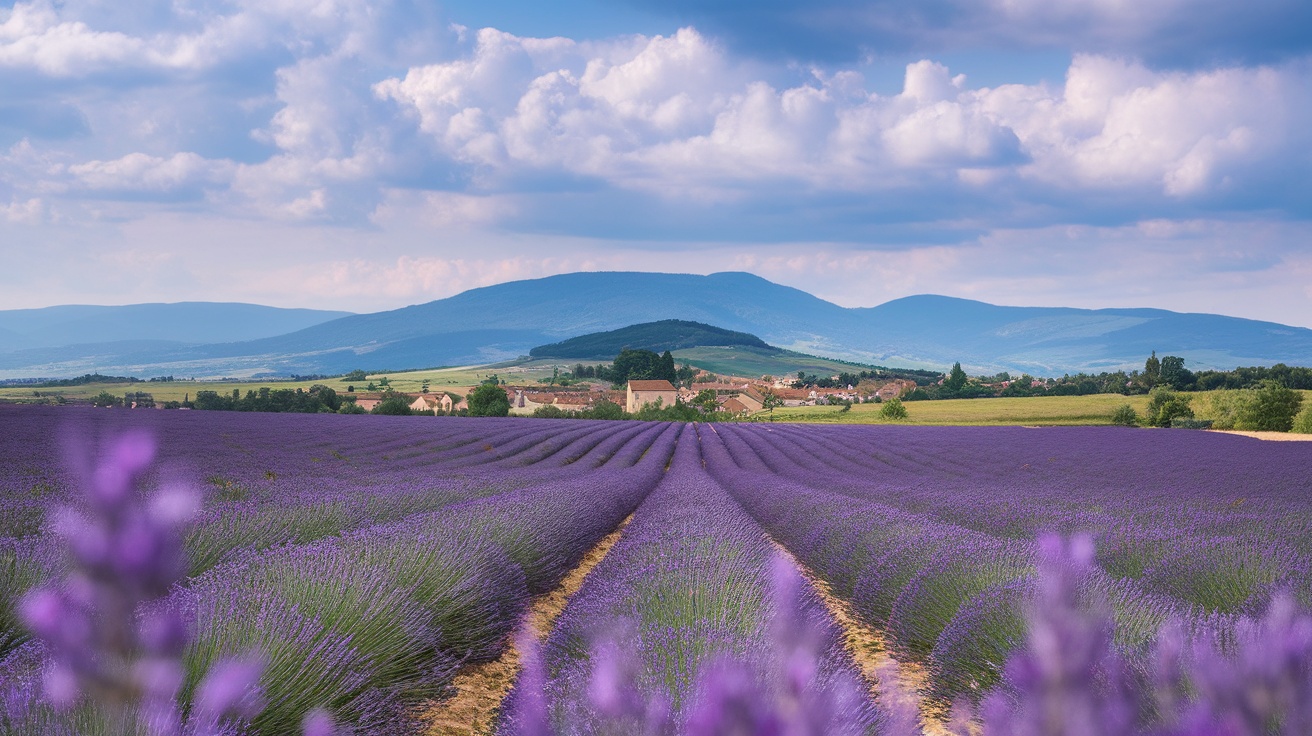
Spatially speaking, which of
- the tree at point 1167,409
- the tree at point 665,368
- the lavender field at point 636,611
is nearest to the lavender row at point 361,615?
the lavender field at point 636,611

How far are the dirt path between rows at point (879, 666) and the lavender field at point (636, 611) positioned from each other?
0.03m

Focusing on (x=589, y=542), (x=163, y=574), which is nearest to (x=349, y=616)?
(x=163, y=574)

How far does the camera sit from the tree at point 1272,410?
115ft

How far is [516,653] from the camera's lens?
4145 millimetres

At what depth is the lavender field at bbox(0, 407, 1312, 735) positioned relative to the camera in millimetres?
1614

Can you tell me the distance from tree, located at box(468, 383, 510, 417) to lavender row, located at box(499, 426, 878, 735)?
154 ft

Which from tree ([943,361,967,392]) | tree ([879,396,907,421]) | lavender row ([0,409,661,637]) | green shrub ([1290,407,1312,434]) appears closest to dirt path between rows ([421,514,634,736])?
lavender row ([0,409,661,637])

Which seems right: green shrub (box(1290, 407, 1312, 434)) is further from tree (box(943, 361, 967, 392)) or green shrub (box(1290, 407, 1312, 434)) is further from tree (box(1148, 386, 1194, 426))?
tree (box(943, 361, 967, 392))

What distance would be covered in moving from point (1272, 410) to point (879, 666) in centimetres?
4108

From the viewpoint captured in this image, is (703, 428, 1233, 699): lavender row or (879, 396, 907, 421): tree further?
(879, 396, 907, 421): tree

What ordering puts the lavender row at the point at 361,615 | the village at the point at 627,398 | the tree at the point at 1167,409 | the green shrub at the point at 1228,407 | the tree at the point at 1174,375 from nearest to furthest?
the lavender row at the point at 361,615 → the green shrub at the point at 1228,407 → the tree at the point at 1167,409 → the tree at the point at 1174,375 → the village at the point at 627,398

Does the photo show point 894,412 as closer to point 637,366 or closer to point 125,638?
point 125,638

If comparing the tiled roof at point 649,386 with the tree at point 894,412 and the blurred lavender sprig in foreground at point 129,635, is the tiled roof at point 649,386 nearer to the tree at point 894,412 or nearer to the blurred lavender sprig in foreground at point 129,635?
the tree at point 894,412

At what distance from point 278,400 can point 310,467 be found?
31656 mm
